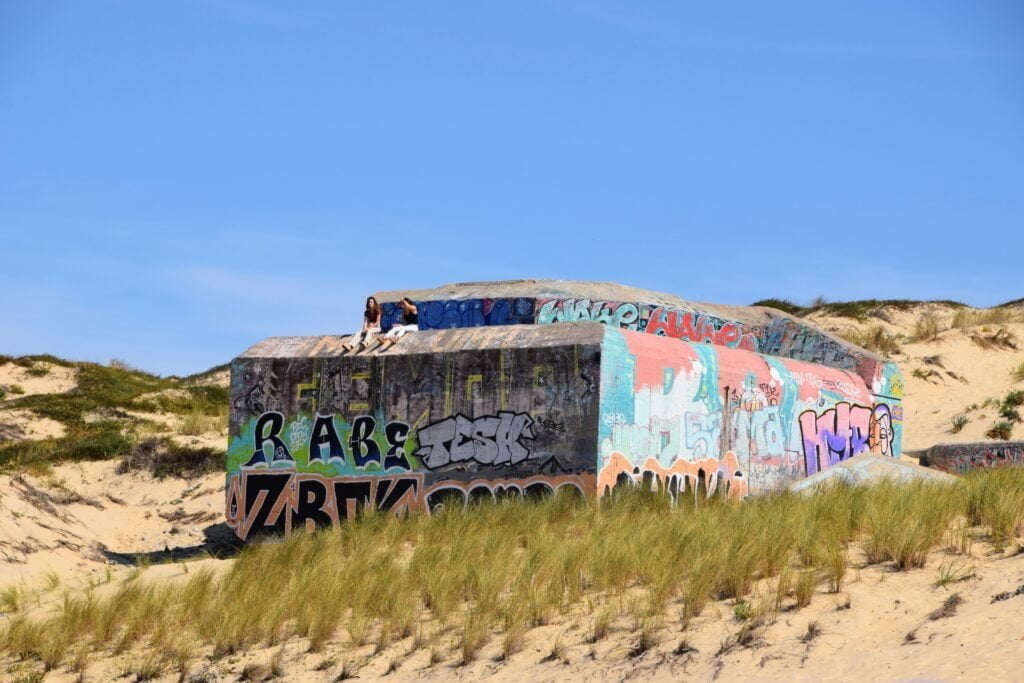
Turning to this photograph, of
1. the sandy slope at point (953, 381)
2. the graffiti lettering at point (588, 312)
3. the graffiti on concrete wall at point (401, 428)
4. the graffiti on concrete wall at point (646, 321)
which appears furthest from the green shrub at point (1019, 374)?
the graffiti on concrete wall at point (401, 428)

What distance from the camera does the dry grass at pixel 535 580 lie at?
34.2 ft

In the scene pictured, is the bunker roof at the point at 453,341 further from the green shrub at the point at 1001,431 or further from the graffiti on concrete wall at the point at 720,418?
the green shrub at the point at 1001,431

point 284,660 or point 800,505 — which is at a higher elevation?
point 800,505

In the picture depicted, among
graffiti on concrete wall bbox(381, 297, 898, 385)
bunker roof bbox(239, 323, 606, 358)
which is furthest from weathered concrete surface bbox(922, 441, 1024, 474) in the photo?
bunker roof bbox(239, 323, 606, 358)

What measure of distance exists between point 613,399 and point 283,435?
497 cm

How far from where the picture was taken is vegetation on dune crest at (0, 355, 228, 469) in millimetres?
25422

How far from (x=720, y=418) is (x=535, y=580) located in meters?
6.96

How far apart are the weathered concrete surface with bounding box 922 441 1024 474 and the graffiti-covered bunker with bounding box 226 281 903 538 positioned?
164cm

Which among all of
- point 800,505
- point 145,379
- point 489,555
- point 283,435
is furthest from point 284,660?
point 145,379

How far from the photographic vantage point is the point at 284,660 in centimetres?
1109

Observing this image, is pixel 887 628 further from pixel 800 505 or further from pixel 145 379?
pixel 145 379

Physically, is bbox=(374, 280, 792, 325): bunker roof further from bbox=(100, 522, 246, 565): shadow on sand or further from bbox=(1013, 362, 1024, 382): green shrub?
bbox=(1013, 362, 1024, 382): green shrub

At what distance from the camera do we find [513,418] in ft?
54.2

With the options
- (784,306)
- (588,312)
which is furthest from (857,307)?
(588,312)
